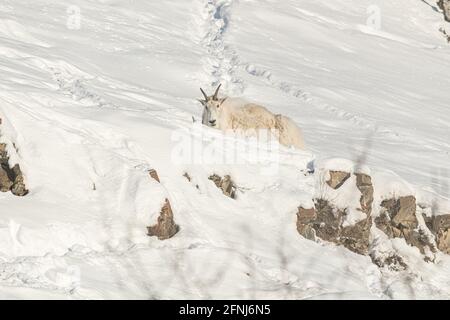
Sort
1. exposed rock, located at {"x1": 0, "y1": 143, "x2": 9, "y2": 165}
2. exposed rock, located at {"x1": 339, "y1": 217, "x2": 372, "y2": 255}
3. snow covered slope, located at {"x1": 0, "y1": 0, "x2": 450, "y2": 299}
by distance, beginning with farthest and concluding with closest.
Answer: exposed rock, located at {"x1": 339, "y1": 217, "x2": 372, "y2": 255} → exposed rock, located at {"x1": 0, "y1": 143, "x2": 9, "y2": 165} → snow covered slope, located at {"x1": 0, "y1": 0, "x2": 450, "y2": 299}

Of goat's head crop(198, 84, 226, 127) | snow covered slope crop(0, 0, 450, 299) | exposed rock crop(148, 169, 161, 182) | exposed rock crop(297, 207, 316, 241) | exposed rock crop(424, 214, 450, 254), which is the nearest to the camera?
snow covered slope crop(0, 0, 450, 299)

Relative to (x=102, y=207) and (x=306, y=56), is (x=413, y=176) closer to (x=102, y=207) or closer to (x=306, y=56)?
(x=102, y=207)

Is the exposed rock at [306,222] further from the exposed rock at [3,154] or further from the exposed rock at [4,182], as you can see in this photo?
the exposed rock at [3,154]

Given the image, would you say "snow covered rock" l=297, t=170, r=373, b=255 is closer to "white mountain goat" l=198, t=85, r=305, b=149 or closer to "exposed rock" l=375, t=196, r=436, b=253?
"exposed rock" l=375, t=196, r=436, b=253

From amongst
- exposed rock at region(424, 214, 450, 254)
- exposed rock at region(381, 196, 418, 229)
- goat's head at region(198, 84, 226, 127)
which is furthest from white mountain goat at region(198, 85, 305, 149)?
exposed rock at region(424, 214, 450, 254)

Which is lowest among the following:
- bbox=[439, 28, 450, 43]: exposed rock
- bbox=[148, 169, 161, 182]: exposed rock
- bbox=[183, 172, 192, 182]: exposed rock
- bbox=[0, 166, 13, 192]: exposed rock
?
bbox=[439, 28, 450, 43]: exposed rock

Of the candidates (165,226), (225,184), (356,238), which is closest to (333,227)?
(356,238)

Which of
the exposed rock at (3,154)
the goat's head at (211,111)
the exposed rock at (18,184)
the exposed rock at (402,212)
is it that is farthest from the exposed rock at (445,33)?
the exposed rock at (18,184)

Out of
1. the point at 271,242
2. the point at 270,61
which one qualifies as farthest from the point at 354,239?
the point at 270,61
